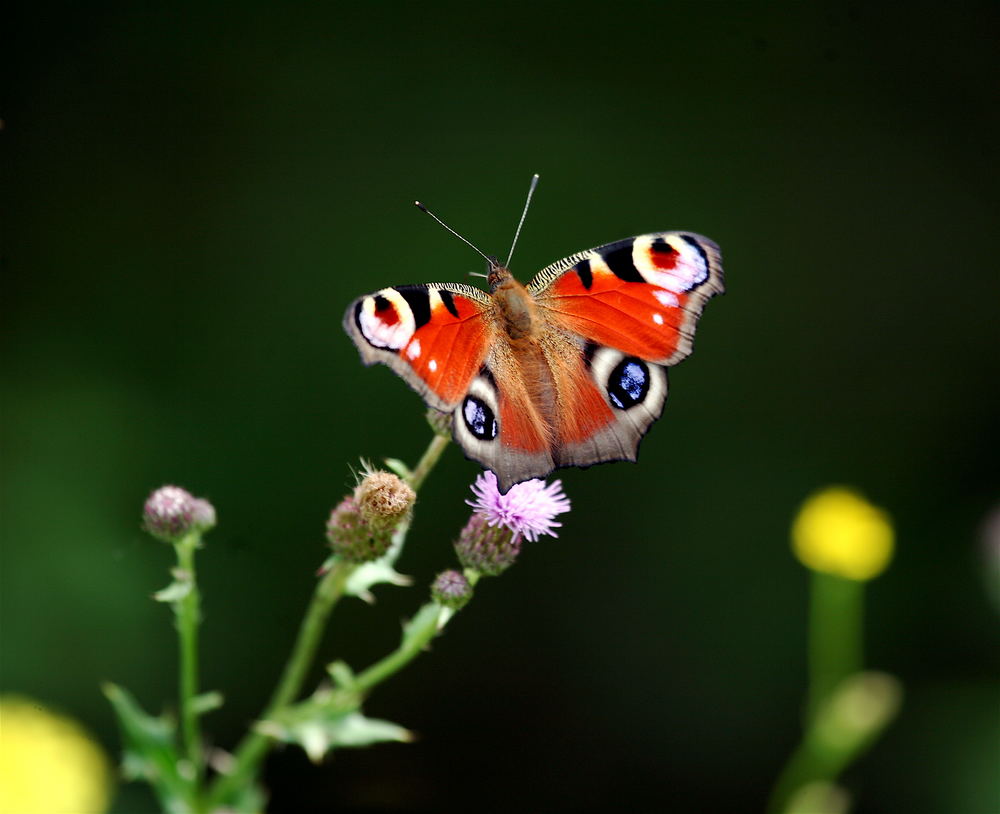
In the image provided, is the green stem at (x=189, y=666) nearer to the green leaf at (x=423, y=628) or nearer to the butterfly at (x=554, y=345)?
the green leaf at (x=423, y=628)

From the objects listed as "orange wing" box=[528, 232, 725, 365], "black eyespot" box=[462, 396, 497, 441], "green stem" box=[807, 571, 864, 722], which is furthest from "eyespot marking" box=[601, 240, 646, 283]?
"green stem" box=[807, 571, 864, 722]

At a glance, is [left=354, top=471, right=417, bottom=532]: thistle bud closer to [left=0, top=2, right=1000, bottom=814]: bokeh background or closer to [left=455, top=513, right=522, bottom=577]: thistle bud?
[left=455, top=513, right=522, bottom=577]: thistle bud

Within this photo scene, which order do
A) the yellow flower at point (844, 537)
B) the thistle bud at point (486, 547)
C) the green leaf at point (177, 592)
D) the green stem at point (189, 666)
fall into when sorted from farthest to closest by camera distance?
the yellow flower at point (844, 537) < the thistle bud at point (486, 547) < the green stem at point (189, 666) < the green leaf at point (177, 592)

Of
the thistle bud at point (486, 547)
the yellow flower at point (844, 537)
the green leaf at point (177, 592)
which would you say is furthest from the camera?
the yellow flower at point (844, 537)

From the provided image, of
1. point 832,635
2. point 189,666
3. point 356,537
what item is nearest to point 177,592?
point 189,666

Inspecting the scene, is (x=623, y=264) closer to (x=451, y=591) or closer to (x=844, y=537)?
(x=451, y=591)

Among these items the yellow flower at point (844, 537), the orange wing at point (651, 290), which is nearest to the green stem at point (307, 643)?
the orange wing at point (651, 290)
